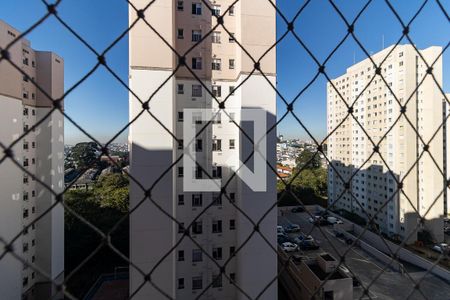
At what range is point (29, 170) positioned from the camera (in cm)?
485

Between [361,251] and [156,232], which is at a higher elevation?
[156,232]

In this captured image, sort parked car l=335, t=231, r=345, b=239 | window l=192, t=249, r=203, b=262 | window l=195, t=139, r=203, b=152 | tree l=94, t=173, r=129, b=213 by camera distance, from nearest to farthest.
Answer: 1. window l=195, t=139, r=203, b=152
2. window l=192, t=249, r=203, b=262
3. tree l=94, t=173, r=129, b=213
4. parked car l=335, t=231, r=345, b=239

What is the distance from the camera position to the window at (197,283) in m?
3.21

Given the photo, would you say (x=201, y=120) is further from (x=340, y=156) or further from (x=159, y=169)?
(x=340, y=156)

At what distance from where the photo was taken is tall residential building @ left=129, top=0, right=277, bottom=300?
2.58 metres

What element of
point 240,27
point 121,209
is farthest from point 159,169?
point 121,209

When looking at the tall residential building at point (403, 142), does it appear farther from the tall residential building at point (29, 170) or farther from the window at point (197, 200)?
the tall residential building at point (29, 170)

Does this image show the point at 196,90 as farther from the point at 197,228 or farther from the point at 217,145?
the point at 197,228

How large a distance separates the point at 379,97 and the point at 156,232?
8.38m

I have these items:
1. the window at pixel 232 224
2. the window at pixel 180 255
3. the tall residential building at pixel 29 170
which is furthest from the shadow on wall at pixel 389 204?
the tall residential building at pixel 29 170

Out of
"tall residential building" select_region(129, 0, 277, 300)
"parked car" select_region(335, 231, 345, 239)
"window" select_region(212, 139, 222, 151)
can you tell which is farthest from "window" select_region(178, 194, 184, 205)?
"parked car" select_region(335, 231, 345, 239)

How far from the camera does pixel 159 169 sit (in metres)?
2.63

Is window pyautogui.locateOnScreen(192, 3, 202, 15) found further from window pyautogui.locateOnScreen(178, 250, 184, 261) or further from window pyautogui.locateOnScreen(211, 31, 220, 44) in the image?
window pyautogui.locateOnScreen(178, 250, 184, 261)

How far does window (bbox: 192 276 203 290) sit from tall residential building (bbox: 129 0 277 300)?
13 mm
